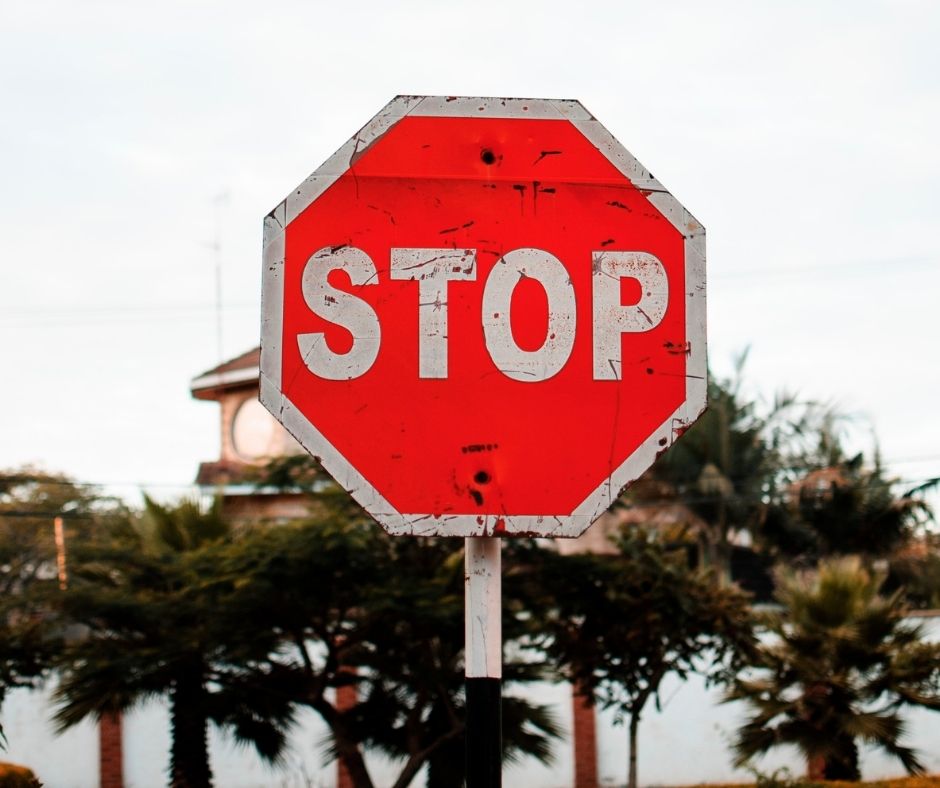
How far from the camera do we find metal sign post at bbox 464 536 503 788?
2266 millimetres

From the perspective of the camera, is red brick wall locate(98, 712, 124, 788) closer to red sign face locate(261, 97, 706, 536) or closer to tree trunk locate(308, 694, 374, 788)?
tree trunk locate(308, 694, 374, 788)

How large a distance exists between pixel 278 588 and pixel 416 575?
1.55 metres

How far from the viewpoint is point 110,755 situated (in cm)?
1791

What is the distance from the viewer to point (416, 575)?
566 inches

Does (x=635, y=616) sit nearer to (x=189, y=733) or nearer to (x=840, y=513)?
(x=189, y=733)

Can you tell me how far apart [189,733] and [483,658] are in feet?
42.0

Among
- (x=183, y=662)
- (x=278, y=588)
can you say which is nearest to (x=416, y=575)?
(x=278, y=588)

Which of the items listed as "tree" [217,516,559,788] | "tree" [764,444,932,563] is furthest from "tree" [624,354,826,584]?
"tree" [217,516,559,788]

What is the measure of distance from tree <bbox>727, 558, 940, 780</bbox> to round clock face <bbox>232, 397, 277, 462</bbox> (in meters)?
12.3

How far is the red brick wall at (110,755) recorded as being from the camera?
700 inches

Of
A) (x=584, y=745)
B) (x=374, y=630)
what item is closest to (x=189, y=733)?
(x=374, y=630)

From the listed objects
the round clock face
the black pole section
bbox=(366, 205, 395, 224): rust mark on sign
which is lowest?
the black pole section

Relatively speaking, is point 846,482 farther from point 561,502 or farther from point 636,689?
point 561,502

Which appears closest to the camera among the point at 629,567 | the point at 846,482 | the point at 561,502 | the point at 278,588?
the point at 561,502
